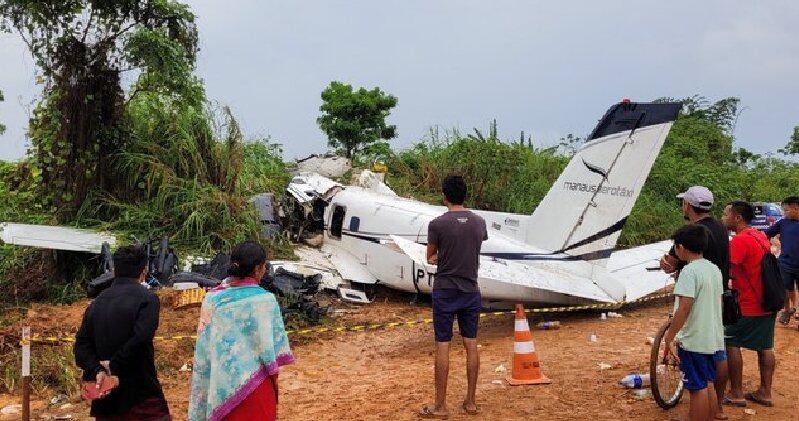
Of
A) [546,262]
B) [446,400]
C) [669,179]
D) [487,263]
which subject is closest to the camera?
[446,400]

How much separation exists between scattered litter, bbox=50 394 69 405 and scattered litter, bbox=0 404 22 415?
0.29m

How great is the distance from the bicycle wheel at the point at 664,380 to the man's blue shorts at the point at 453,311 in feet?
5.27

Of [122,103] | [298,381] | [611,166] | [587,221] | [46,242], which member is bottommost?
[298,381]

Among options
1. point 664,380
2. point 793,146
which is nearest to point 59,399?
point 664,380

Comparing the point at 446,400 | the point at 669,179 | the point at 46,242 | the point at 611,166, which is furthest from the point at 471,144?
the point at 446,400

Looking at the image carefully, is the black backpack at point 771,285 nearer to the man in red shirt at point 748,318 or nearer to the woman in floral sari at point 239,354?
the man in red shirt at point 748,318

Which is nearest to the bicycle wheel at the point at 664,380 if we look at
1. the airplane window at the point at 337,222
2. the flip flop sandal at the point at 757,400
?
the flip flop sandal at the point at 757,400

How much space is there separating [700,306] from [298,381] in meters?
4.48

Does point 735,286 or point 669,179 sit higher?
point 669,179

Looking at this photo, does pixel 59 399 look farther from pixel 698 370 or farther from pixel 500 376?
pixel 698 370

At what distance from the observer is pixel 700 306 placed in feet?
16.3

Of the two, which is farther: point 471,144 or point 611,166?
point 471,144

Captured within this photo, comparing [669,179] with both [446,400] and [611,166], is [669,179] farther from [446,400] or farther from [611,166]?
[446,400]

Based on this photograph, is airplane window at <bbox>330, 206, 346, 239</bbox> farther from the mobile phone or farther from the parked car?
the parked car
